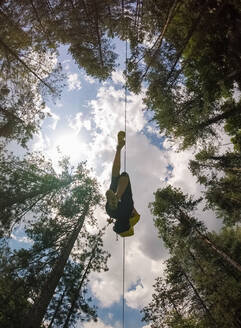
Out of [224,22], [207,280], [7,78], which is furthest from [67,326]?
[224,22]

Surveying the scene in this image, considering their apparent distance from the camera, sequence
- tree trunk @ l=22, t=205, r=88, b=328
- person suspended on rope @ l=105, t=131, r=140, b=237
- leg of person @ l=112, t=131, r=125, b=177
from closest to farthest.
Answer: leg of person @ l=112, t=131, r=125, b=177 → person suspended on rope @ l=105, t=131, r=140, b=237 → tree trunk @ l=22, t=205, r=88, b=328

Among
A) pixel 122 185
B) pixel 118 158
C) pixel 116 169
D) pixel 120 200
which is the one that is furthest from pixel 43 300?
pixel 118 158

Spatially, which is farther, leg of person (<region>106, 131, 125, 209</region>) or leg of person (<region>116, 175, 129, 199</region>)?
leg of person (<region>116, 175, 129, 199</region>)

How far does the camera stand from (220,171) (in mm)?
12352

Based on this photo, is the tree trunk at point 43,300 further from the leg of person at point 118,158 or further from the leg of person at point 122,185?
the leg of person at point 118,158

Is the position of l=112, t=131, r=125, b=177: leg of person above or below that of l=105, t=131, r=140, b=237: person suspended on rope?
above

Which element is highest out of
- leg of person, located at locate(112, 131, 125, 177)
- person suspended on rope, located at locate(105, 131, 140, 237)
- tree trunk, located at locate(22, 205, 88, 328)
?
leg of person, located at locate(112, 131, 125, 177)

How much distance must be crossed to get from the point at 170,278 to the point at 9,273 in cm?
1138

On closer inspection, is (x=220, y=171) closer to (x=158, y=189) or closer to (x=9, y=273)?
(x=158, y=189)

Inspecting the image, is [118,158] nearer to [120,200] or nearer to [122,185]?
[122,185]

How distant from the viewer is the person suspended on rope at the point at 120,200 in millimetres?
4500

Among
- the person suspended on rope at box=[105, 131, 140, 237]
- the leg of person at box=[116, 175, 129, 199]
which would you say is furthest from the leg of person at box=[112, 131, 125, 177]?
the leg of person at box=[116, 175, 129, 199]

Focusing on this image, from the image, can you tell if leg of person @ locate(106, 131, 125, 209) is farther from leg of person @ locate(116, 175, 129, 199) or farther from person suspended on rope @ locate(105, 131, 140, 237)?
leg of person @ locate(116, 175, 129, 199)

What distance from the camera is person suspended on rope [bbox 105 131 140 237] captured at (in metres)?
4.50
